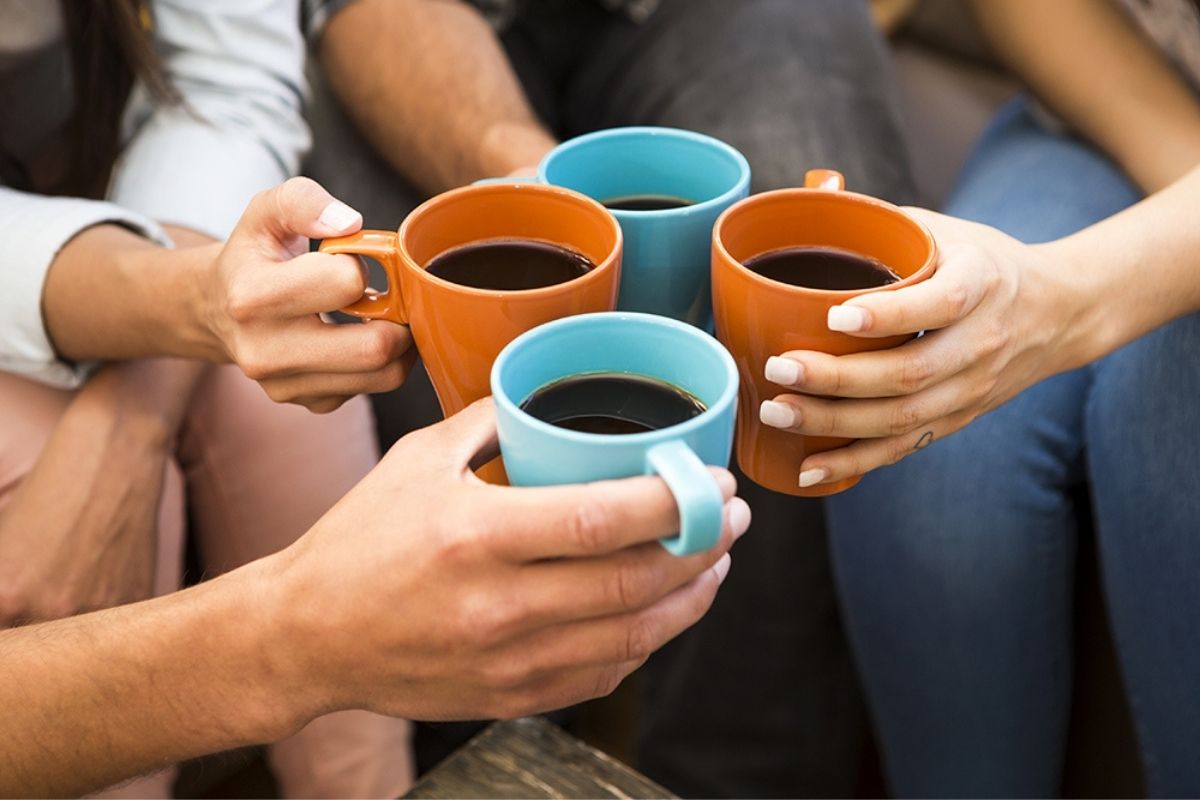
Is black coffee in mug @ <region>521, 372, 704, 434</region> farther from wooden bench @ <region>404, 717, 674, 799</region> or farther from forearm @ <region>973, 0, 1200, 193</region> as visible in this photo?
forearm @ <region>973, 0, 1200, 193</region>

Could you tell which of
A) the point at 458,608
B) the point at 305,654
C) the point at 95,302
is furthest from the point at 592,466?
the point at 95,302

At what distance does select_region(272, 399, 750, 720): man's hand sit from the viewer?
59 centimetres

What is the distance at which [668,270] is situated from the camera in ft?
2.62

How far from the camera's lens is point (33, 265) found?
0.95m

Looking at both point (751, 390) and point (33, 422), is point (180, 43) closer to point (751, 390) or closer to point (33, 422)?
point (33, 422)

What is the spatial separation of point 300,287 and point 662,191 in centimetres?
30

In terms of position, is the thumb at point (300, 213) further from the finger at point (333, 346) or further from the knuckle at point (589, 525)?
the knuckle at point (589, 525)

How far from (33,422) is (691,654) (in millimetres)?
742

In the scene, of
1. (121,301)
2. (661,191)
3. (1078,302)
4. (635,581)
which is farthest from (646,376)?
(121,301)

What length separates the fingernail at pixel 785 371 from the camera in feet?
2.31

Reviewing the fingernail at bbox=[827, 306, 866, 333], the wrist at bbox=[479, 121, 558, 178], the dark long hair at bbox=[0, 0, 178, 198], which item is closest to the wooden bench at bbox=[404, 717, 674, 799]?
the fingernail at bbox=[827, 306, 866, 333]

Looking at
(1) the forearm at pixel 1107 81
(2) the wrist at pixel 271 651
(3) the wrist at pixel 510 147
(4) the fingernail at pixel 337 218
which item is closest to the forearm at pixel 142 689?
(2) the wrist at pixel 271 651

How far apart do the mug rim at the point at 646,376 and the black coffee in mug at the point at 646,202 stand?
0.21m

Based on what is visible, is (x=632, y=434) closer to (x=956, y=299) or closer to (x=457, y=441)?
(x=457, y=441)
